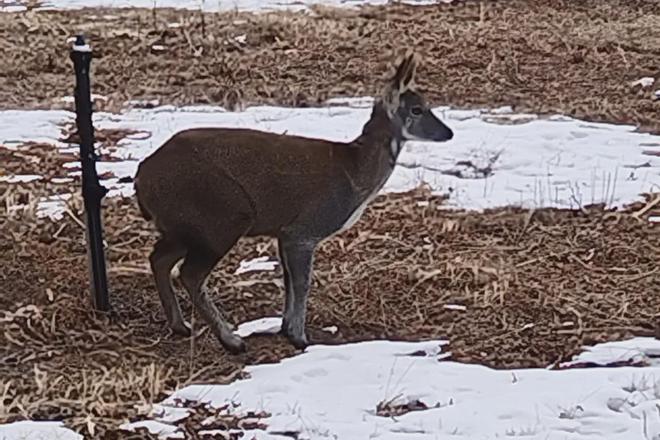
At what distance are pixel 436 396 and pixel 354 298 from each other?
4.90 ft

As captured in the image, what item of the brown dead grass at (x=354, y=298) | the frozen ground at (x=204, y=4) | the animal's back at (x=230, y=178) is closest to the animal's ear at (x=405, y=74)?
the animal's back at (x=230, y=178)

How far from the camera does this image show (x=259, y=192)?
6.21 meters

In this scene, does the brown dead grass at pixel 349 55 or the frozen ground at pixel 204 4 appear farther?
the frozen ground at pixel 204 4

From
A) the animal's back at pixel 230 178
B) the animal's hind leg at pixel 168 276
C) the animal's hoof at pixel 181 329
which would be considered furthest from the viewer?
the animal's hoof at pixel 181 329

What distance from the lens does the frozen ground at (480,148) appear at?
9.05 meters

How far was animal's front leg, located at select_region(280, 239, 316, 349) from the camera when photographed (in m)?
6.39

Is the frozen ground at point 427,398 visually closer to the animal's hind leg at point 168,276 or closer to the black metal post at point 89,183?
the animal's hind leg at point 168,276

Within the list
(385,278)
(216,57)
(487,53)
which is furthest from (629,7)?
(385,278)

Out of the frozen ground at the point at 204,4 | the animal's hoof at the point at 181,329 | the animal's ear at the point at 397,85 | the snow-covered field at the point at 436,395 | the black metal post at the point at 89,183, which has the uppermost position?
the animal's ear at the point at 397,85

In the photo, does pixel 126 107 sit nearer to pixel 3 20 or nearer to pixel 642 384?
pixel 3 20

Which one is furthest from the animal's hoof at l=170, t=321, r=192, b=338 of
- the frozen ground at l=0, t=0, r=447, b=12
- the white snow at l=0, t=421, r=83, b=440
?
the frozen ground at l=0, t=0, r=447, b=12

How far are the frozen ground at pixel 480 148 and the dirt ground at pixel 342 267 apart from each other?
280 millimetres

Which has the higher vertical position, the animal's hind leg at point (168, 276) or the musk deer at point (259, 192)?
the musk deer at point (259, 192)

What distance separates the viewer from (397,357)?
20.2ft
